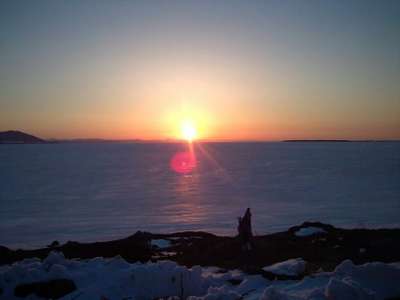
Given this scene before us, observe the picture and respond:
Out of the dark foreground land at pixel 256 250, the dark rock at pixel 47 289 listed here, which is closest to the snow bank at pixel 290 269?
the dark foreground land at pixel 256 250

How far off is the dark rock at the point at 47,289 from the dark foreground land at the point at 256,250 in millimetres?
5335

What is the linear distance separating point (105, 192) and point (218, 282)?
44813 mm

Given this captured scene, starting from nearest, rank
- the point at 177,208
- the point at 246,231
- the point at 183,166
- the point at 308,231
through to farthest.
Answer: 1. the point at 246,231
2. the point at 308,231
3. the point at 177,208
4. the point at 183,166

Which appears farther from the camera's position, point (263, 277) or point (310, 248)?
point (310, 248)

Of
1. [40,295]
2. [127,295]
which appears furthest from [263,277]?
[40,295]

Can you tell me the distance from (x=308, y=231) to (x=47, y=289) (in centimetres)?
1428

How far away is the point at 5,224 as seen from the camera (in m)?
31.8

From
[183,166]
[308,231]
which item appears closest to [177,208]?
[308,231]

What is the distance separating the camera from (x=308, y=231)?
21188 millimetres

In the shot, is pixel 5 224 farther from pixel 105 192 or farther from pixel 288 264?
pixel 288 264

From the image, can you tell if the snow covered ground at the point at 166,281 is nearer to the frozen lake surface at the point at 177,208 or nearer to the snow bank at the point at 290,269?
the snow bank at the point at 290,269

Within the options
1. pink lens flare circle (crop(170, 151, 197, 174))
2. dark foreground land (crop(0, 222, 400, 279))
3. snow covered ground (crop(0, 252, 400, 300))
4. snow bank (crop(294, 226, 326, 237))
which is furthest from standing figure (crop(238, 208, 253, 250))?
pink lens flare circle (crop(170, 151, 197, 174))

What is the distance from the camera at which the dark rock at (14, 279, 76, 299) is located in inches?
389

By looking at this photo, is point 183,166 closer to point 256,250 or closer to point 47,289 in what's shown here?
point 256,250
